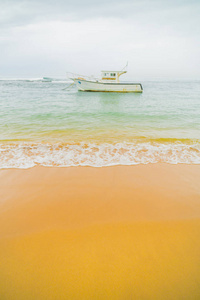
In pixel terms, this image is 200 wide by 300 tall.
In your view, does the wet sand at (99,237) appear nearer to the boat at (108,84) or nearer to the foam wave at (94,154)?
the foam wave at (94,154)

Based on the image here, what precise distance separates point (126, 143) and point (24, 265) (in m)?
4.95

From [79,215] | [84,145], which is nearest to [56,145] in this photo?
[84,145]

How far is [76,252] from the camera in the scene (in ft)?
6.87

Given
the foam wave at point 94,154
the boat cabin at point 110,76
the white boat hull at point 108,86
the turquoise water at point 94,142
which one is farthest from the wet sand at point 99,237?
the boat cabin at point 110,76

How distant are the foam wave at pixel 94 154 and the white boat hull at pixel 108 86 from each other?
25659 millimetres

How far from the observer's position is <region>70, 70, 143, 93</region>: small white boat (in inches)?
1139

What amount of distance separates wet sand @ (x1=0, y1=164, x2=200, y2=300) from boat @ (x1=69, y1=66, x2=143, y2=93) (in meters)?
28.2

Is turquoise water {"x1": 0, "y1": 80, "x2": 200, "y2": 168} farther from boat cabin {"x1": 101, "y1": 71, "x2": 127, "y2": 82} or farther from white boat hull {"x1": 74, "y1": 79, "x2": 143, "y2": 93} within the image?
boat cabin {"x1": 101, "y1": 71, "x2": 127, "y2": 82}

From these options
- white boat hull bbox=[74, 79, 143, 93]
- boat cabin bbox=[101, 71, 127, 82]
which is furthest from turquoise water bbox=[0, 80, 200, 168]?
boat cabin bbox=[101, 71, 127, 82]

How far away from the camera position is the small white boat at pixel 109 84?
28.9 metres

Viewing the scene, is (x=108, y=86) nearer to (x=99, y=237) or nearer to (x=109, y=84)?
(x=109, y=84)

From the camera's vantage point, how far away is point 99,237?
2301 mm

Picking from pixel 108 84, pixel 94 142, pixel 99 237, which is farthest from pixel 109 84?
pixel 99 237

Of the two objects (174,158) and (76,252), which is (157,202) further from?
(174,158)
